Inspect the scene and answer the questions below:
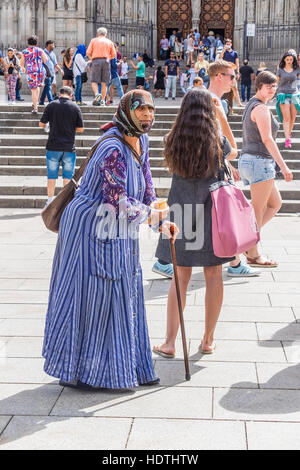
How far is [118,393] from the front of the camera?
4457 mm

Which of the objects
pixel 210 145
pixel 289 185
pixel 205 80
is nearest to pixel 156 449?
pixel 210 145

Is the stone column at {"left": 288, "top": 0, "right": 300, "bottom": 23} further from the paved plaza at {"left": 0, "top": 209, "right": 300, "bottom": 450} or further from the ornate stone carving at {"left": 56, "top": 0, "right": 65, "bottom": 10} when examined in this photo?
the paved plaza at {"left": 0, "top": 209, "right": 300, "bottom": 450}

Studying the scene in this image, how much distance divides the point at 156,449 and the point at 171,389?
2.85ft

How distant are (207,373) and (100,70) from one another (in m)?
12.0

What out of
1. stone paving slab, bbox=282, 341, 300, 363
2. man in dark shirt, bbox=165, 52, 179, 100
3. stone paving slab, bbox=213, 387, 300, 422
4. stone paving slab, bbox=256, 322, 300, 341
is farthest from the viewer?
man in dark shirt, bbox=165, 52, 179, 100

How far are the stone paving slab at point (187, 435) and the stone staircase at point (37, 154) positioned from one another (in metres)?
7.44

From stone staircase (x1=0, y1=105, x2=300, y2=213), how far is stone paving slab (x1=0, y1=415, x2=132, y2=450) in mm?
7531

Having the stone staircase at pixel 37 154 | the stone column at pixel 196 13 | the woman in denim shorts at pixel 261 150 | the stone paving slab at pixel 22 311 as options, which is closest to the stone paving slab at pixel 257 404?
the stone paving slab at pixel 22 311

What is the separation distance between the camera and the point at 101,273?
4320mm

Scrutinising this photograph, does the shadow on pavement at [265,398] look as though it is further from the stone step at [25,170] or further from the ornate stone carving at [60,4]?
the ornate stone carving at [60,4]

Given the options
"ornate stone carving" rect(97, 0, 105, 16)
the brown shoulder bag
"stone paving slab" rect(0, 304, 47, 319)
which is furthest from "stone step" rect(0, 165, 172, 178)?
"ornate stone carving" rect(97, 0, 105, 16)

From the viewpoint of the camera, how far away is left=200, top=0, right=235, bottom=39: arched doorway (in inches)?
1094

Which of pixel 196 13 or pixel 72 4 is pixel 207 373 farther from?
pixel 196 13
